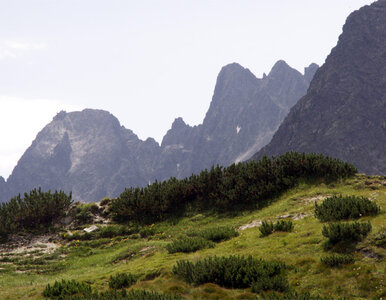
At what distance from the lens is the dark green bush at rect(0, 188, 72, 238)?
88.0ft

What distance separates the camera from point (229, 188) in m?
26.4

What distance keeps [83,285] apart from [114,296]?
237 centimetres

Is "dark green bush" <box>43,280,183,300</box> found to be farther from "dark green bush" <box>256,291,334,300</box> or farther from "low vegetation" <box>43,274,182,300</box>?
"dark green bush" <box>256,291,334,300</box>

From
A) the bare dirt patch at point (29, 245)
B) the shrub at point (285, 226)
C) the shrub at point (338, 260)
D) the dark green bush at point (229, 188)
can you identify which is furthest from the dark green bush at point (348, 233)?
the bare dirt patch at point (29, 245)

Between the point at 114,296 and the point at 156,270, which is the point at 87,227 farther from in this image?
the point at 114,296

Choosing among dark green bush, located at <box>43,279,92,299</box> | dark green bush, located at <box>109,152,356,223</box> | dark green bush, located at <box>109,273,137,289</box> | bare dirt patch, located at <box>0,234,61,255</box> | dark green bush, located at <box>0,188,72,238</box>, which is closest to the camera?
dark green bush, located at <box>43,279,92,299</box>

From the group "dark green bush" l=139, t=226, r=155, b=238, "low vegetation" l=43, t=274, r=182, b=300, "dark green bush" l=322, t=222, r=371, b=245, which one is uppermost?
"dark green bush" l=322, t=222, r=371, b=245

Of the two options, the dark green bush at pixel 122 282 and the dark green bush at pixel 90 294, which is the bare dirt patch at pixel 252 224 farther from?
the dark green bush at pixel 90 294

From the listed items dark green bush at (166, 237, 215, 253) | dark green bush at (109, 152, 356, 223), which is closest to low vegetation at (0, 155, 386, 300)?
dark green bush at (166, 237, 215, 253)

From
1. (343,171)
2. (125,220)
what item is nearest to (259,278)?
(343,171)

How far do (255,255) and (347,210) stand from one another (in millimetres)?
5408

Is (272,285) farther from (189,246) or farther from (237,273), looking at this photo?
(189,246)

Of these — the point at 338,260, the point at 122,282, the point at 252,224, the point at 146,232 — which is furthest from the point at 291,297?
the point at 146,232

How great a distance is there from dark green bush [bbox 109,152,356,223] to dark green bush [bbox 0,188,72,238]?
5.02 m
